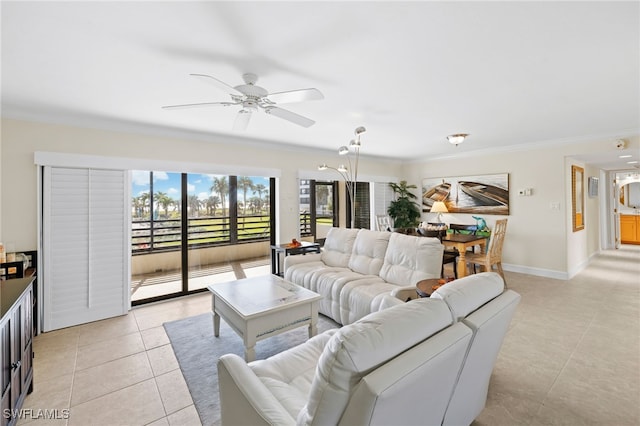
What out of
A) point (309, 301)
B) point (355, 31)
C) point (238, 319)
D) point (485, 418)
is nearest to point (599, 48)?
point (355, 31)

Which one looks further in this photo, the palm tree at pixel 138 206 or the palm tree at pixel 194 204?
the palm tree at pixel 194 204

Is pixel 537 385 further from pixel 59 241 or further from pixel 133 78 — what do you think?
pixel 59 241

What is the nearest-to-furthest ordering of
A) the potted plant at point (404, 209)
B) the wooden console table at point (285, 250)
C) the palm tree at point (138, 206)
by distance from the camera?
the palm tree at point (138, 206)
the wooden console table at point (285, 250)
the potted plant at point (404, 209)

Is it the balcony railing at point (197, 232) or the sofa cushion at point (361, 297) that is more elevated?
the balcony railing at point (197, 232)

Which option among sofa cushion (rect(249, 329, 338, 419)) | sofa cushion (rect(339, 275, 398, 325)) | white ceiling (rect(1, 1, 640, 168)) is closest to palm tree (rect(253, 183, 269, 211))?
white ceiling (rect(1, 1, 640, 168))

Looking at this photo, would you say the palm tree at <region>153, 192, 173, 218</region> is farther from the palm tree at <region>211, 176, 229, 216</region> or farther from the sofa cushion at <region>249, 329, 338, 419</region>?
the sofa cushion at <region>249, 329, 338, 419</region>

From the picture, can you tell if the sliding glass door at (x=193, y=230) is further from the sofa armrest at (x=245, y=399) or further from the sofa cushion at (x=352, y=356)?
the sofa cushion at (x=352, y=356)

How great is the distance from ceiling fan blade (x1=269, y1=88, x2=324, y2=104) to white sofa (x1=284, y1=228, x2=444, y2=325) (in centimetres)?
178

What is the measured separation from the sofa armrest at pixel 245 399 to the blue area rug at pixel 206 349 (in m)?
0.63

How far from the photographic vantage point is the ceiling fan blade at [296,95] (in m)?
1.98

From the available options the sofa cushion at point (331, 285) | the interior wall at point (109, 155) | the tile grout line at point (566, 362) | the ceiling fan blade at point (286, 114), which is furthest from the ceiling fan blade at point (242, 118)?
the tile grout line at point (566, 362)

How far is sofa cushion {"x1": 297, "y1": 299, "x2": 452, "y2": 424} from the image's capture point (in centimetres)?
86

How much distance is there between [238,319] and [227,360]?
994mm

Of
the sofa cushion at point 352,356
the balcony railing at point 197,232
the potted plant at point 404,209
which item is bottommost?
the sofa cushion at point 352,356
